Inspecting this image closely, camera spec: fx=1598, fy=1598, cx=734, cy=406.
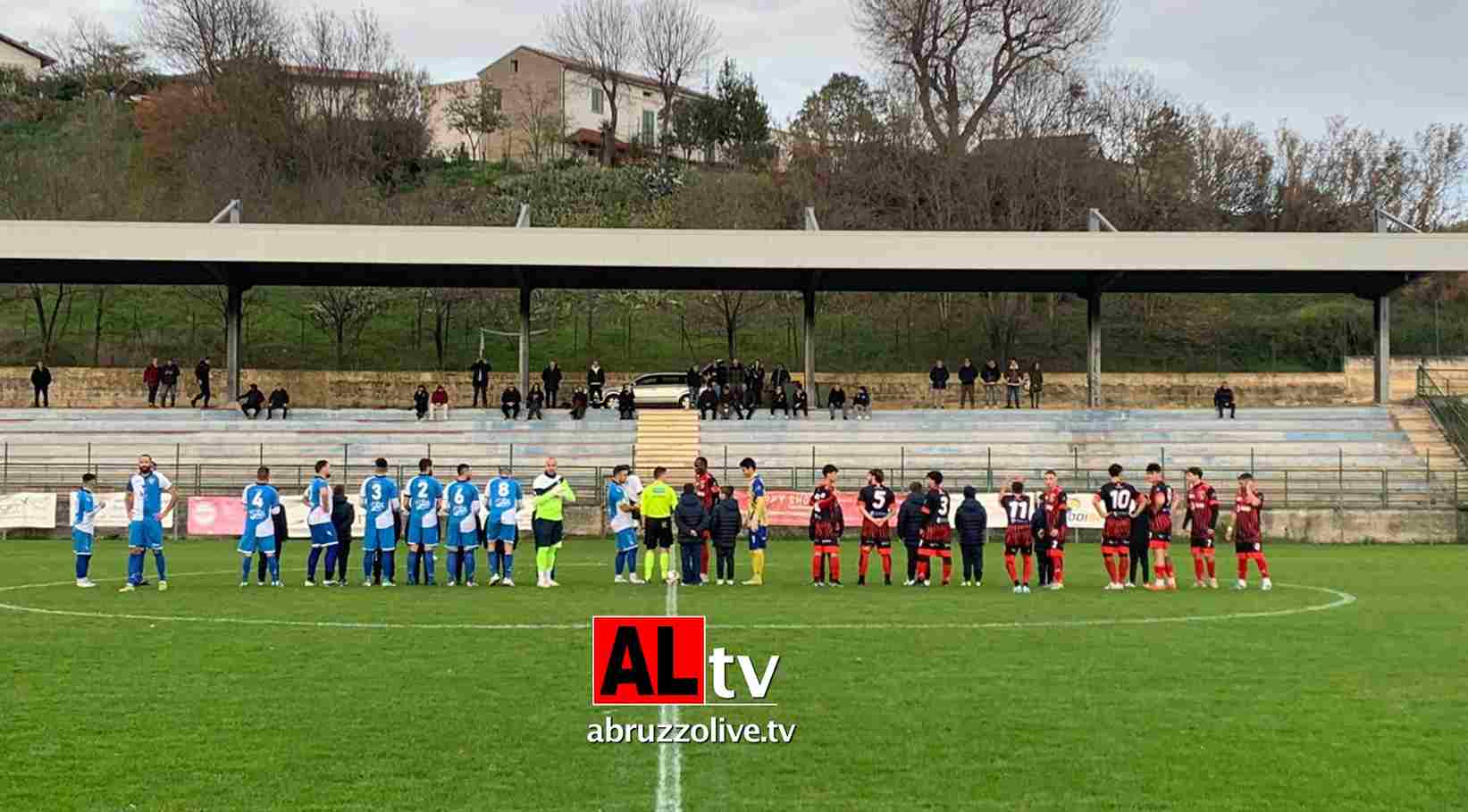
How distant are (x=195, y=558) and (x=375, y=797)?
2142cm

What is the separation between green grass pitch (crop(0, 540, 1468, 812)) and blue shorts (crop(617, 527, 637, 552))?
3788 millimetres

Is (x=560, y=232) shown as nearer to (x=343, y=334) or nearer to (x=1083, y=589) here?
(x=343, y=334)

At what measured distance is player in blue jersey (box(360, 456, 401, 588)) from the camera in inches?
877

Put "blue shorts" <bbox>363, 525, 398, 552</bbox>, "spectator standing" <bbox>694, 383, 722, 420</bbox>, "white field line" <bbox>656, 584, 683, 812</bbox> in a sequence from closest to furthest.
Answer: "white field line" <bbox>656, 584, 683, 812</bbox> < "blue shorts" <bbox>363, 525, 398, 552</bbox> < "spectator standing" <bbox>694, 383, 722, 420</bbox>

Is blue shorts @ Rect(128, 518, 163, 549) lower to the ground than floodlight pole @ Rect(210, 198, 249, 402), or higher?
lower

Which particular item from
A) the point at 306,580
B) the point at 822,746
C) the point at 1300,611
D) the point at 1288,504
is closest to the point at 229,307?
the point at 306,580

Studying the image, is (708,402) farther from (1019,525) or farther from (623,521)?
(1019,525)

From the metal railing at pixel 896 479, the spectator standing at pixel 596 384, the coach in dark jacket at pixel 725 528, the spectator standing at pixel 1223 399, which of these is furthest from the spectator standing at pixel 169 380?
the spectator standing at pixel 1223 399

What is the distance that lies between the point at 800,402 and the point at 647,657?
1518 inches

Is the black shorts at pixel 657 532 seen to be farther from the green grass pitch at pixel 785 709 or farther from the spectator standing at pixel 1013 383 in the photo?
the spectator standing at pixel 1013 383

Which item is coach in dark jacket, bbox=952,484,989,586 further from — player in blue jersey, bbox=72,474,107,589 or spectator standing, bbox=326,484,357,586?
player in blue jersey, bbox=72,474,107,589

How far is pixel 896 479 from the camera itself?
40.2 m

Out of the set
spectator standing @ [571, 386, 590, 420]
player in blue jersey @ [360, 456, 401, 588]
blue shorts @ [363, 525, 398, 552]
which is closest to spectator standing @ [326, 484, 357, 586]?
player in blue jersey @ [360, 456, 401, 588]

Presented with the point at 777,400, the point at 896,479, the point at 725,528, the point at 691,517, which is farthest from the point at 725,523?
the point at 777,400
